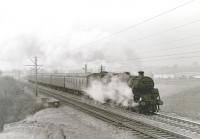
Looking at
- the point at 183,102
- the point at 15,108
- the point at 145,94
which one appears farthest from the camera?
the point at 183,102

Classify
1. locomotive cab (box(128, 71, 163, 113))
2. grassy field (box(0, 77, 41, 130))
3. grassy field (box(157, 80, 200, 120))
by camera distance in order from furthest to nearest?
1. grassy field (box(0, 77, 41, 130))
2. grassy field (box(157, 80, 200, 120))
3. locomotive cab (box(128, 71, 163, 113))

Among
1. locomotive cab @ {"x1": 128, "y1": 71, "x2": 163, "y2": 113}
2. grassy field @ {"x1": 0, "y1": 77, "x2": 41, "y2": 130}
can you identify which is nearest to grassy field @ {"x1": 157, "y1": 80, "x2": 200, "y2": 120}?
locomotive cab @ {"x1": 128, "y1": 71, "x2": 163, "y2": 113}

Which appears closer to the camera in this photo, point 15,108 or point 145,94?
point 145,94

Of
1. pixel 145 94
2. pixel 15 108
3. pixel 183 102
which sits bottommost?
pixel 15 108

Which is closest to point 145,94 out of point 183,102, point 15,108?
point 183,102

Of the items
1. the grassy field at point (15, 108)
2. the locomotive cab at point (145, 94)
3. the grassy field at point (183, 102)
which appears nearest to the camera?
the locomotive cab at point (145, 94)

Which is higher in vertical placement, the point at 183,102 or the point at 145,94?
the point at 145,94

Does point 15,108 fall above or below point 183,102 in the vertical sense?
below

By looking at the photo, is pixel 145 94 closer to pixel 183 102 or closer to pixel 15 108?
pixel 183 102

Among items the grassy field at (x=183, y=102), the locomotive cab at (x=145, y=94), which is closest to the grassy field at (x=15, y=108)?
the locomotive cab at (x=145, y=94)

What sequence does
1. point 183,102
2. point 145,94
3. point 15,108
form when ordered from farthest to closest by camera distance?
1. point 183,102
2. point 15,108
3. point 145,94

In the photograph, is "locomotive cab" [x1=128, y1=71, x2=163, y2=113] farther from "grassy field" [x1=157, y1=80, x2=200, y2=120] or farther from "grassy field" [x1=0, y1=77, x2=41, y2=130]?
"grassy field" [x1=0, y1=77, x2=41, y2=130]

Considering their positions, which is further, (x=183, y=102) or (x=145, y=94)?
(x=183, y=102)

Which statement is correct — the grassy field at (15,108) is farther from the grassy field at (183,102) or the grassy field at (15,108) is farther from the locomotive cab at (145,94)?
the grassy field at (183,102)
